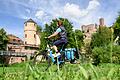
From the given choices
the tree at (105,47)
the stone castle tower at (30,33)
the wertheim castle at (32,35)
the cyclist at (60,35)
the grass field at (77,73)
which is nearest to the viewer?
the grass field at (77,73)

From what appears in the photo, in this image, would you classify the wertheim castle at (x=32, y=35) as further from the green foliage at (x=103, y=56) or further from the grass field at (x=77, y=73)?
the grass field at (x=77, y=73)

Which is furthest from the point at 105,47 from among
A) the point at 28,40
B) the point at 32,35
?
the point at 32,35

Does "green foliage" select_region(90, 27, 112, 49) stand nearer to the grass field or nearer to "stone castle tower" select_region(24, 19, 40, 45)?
the grass field

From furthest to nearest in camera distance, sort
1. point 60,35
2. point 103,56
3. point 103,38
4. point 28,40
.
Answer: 1. point 28,40
2. point 103,56
3. point 60,35
4. point 103,38

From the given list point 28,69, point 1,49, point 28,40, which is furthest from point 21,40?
point 28,69

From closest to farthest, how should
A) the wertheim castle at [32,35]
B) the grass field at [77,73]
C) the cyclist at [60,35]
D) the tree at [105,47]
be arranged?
the grass field at [77,73]
the tree at [105,47]
the cyclist at [60,35]
the wertheim castle at [32,35]

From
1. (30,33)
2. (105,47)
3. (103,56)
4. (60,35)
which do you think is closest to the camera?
(105,47)

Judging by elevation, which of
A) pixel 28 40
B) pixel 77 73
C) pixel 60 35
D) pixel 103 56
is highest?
pixel 28 40

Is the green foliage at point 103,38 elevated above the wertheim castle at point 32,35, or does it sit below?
Answer: below

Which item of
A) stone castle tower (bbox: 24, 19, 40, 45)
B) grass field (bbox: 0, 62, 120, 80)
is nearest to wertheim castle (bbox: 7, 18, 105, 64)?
stone castle tower (bbox: 24, 19, 40, 45)

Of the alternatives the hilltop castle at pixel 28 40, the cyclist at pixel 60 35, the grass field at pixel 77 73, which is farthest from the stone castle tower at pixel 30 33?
the grass field at pixel 77 73

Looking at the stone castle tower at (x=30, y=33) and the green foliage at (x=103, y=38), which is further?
the stone castle tower at (x=30, y=33)

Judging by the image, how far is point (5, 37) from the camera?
6850 centimetres

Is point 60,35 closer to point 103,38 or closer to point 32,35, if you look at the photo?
point 103,38
